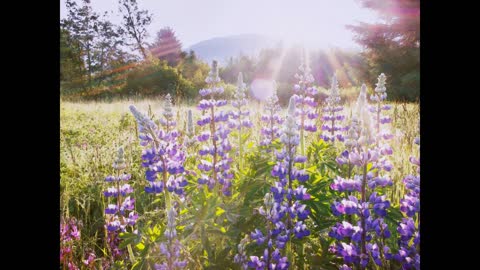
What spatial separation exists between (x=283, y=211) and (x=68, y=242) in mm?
1288

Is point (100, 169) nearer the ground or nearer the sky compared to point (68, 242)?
nearer the sky

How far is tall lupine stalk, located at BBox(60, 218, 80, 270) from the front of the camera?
2.05 meters

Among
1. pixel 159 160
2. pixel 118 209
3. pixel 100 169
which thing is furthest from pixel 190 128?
pixel 100 169

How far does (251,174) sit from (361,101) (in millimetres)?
704

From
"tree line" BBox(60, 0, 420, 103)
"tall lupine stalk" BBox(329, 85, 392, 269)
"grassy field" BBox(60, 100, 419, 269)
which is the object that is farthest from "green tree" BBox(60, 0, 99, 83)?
"tall lupine stalk" BBox(329, 85, 392, 269)

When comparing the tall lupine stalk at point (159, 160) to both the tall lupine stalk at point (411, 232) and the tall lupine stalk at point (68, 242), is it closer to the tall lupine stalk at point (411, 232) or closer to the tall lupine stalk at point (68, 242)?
the tall lupine stalk at point (68, 242)

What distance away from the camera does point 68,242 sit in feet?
7.07

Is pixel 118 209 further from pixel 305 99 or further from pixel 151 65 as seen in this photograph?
pixel 151 65

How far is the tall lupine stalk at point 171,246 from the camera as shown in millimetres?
1546

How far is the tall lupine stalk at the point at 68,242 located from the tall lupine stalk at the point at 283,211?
100cm

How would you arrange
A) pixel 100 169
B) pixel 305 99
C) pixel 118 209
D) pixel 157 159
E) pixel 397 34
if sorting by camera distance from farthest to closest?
pixel 397 34 → pixel 100 169 → pixel 305 99 → pixel 118 209 → pixel 157 159

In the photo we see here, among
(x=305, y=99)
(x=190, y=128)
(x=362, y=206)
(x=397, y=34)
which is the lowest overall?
(x=362, y=206)
